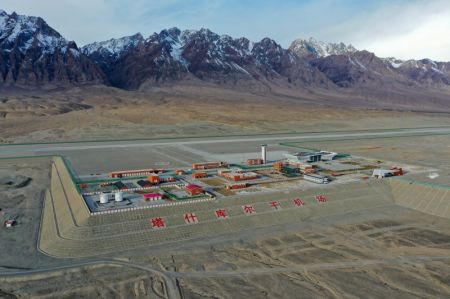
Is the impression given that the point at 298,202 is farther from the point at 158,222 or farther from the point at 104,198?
the point at 104,198

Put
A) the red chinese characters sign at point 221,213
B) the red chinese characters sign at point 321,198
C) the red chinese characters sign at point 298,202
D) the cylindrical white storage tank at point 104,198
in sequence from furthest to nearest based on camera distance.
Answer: the red chinese characters sign at point 321,198 → the red chinese characters sign at point 298,202 → the cylindrical white storage tank at point 104,198 → the red chinese characters sign at point 221,213

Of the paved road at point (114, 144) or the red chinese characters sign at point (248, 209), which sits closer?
the red chinese characters sign at point (248, 209)

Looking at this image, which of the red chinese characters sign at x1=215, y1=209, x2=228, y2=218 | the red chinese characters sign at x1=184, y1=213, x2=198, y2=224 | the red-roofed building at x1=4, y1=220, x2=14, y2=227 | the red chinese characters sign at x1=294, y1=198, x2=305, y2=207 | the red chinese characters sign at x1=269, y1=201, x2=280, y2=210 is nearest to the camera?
the red chinese characters sign at x1=184, y1=213, x2=198, y2=224

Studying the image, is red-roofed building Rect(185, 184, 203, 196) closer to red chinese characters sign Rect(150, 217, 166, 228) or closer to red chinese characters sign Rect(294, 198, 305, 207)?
red chinese characters sign Rect(150, 217, 166, 228)

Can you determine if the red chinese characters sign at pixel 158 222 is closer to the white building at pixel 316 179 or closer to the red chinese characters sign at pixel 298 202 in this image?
the red chinese characters sign at pixel 298 202

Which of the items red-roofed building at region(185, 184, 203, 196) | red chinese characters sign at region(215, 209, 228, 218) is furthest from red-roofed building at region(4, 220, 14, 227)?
red chinese characters sign at region(215, 209, 228, 218)

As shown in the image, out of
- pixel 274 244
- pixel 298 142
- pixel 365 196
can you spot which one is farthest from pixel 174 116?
pixel 274 244

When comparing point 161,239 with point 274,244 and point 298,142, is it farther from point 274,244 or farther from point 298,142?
point 298,142

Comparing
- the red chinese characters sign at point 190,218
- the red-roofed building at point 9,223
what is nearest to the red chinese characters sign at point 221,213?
the red chinese characters sign at point 190,218
